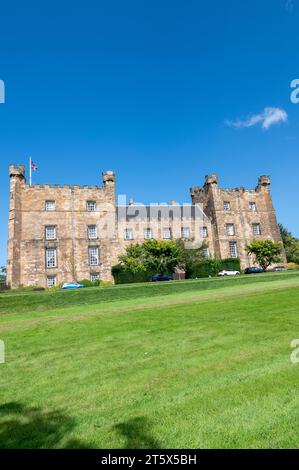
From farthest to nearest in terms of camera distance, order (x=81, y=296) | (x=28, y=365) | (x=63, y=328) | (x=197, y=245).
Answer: (x=197, y=245), (x=81, y=296), (x=63, y=328), (x=28, y=365)

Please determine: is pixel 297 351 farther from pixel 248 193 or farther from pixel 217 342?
pixel 248 193

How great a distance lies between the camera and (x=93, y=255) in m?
51.4

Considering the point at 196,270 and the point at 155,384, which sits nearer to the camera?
the point at 155,384

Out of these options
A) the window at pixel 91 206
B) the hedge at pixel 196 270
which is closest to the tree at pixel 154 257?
the hedge at pixel 196 270

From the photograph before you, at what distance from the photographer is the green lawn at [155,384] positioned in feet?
14.3

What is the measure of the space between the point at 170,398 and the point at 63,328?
8188mm

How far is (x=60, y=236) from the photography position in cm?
5053

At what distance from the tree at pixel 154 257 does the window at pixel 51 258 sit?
981 cm

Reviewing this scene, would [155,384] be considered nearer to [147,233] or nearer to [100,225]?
[100,225]

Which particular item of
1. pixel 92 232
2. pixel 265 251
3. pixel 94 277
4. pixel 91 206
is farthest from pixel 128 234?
pixel 265 251

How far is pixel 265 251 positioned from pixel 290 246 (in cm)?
2695

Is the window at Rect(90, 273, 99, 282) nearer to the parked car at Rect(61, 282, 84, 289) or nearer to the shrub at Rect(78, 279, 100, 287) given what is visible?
the shrub at Rect(78, 279, 100, 287)

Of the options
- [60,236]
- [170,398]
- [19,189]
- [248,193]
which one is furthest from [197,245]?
[170,398]
